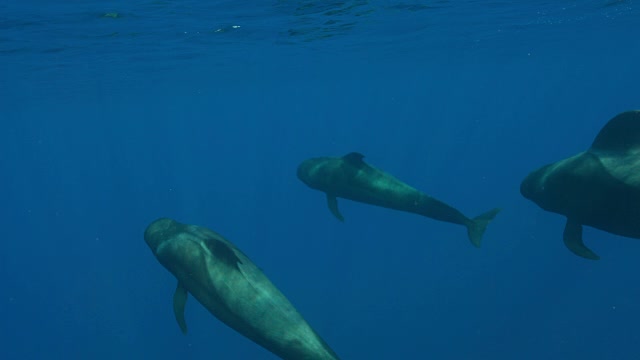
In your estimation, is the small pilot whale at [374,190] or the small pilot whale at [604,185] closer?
the small pilot whale at [604,185]

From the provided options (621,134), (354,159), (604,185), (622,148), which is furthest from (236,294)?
(621,134)

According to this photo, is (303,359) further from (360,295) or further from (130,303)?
(130,303)

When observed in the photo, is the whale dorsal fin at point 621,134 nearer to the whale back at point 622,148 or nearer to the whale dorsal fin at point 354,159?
the whale back at point 622,148

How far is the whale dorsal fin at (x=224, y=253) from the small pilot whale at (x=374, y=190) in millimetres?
4835

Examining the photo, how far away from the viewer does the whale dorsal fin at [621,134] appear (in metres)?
7.61

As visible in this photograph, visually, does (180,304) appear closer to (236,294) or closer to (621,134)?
(236,294)

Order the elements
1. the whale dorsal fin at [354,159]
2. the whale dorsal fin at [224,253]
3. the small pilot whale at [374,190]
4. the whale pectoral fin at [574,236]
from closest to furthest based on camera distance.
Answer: the whale pectoral fin at [574,236] < the whale dorsal fin at [224,253] < the small pilot whale at [374,190] < the whale dorsal fin at [354,159]

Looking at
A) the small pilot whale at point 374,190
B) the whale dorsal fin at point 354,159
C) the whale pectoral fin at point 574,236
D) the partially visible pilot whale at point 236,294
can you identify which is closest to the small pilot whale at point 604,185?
the whale pectoral fin at point 574,236

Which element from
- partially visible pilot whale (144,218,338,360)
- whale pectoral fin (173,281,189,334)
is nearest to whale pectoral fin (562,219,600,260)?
partially visible pilot whale (144,218,338,360)

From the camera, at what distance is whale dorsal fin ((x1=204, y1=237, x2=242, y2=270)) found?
353 inches

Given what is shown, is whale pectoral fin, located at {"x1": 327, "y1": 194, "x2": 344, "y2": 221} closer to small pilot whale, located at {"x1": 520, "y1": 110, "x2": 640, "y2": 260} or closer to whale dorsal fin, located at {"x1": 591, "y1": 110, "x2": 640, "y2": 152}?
small pilot whale, located at {"x1": 520, "y1": 110, "x2": 640, "y2": 260}

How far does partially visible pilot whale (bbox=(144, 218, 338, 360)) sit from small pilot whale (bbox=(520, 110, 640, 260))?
4072 millimetres

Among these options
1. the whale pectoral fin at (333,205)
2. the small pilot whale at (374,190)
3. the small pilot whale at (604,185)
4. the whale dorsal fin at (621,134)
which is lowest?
the whale pectoral fin at (333,205)

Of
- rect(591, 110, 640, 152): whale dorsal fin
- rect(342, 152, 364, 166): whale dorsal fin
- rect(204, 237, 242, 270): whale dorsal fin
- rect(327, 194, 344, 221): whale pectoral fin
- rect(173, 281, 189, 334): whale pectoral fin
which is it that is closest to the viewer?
rect(591, 110, 640, 152): whale dorsal fin
